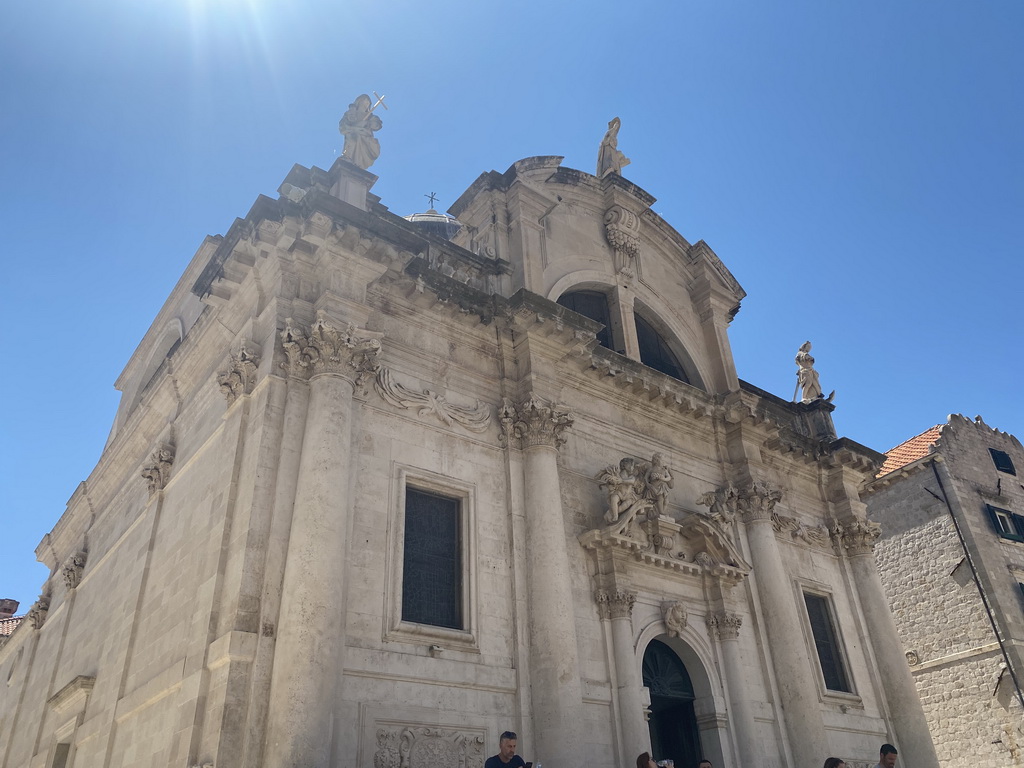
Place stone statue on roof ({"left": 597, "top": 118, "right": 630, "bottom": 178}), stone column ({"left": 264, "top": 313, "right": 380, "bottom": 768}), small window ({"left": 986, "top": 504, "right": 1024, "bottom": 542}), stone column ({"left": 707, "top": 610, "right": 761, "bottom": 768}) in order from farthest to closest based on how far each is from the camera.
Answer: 1. small window ({"left": 986, "top": 504, "right": 1024, "bottom": 542})
2. stone statue on roof ({"left": 597, "top": 118, "right": 630, "bottom": 178})
3. stone column ({"left": 707, "top": 610, "right": 761, "bottom": 768})
4. stone column ({"left": 264, "top": 313, "right": 380, "bottom": 768})

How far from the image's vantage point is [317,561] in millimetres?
8805

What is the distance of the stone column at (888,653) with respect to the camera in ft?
47.8

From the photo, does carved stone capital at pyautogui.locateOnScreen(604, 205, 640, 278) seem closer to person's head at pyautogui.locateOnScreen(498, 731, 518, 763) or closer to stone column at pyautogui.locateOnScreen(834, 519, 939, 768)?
stone column at pyautogui.locateOnScreen(834, 519, 939, 768)

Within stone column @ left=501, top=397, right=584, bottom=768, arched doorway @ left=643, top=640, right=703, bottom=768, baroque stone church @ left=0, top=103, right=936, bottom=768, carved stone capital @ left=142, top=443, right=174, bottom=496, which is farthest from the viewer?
carved stone capital @ left=142, top=443, right=174, bottom=496

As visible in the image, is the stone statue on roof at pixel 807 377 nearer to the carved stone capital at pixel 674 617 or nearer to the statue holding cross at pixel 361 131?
the carved stone capital at pixel 674 617

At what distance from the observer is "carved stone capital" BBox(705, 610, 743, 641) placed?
12961 mm

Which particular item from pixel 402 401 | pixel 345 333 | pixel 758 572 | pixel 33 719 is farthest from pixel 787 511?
pixel 33 719

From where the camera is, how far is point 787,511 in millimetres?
16250

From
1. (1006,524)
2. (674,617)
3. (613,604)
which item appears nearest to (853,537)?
(674,617)

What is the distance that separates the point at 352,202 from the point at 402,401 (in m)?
3.09

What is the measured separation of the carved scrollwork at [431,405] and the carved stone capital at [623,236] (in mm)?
5872

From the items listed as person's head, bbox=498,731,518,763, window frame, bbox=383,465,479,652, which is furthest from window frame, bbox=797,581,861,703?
person's head, bbox=498,731,518,763

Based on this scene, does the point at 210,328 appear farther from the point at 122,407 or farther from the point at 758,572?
the point at 758,572

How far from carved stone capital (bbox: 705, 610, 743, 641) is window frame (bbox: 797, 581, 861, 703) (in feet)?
7.55
